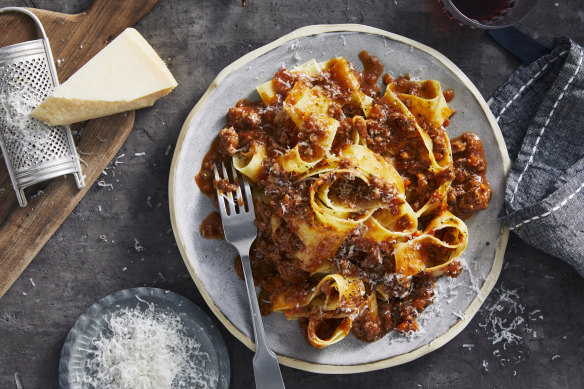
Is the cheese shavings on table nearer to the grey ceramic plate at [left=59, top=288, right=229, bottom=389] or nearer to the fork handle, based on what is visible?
the grey ceramic plate at [left=59, top=288, right=229, bottom=389]

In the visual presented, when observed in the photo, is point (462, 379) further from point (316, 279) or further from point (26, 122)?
point (26, 122)

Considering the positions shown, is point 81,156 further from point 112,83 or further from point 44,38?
point 44,38

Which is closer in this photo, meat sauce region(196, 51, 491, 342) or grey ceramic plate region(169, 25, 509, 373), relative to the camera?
meat sauce region(196, 51, 491, 342)

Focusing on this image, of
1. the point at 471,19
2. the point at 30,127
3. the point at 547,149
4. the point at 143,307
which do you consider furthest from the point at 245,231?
the point at 547,149

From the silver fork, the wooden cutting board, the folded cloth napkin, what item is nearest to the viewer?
the silver fork

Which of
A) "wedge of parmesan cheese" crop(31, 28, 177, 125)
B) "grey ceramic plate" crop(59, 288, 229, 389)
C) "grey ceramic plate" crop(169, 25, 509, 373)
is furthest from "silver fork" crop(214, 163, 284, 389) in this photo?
"wedge of parmesan cheese" crop(31, 28, 177, 125)

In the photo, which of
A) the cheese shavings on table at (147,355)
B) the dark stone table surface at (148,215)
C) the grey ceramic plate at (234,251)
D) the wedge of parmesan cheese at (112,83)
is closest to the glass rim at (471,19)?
the grey ceramic plate at (234,251)
